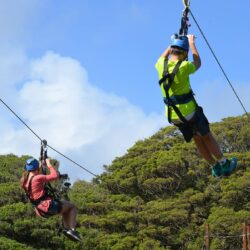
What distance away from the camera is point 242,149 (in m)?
31.2

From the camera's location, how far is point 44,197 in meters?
8.29

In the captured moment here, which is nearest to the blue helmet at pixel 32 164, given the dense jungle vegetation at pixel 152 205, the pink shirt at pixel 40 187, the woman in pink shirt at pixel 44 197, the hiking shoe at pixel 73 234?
the woman in pink shirt at pixel 44 197

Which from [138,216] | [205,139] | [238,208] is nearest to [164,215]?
[138,216]

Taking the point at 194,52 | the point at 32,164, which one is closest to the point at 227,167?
the point at 194,52

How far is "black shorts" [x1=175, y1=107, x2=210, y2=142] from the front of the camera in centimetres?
621

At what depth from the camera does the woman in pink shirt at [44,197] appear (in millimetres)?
8008

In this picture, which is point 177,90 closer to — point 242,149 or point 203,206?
point 203,206

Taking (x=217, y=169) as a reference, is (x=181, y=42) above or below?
above

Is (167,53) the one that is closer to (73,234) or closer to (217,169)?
(217,169)

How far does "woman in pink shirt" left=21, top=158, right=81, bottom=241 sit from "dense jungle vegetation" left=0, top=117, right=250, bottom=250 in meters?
16.1

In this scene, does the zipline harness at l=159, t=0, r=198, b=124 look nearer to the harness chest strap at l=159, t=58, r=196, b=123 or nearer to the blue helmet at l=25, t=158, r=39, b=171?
the harness chest strap at l=159, t=58, r=196, b=123

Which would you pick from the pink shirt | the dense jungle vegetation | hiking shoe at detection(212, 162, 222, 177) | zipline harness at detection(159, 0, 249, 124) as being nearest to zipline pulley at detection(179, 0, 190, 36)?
zipline harness at detection(159, 0, 249, 124)

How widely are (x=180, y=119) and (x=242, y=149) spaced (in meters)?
25.6

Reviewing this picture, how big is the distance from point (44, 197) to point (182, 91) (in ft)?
10.0
